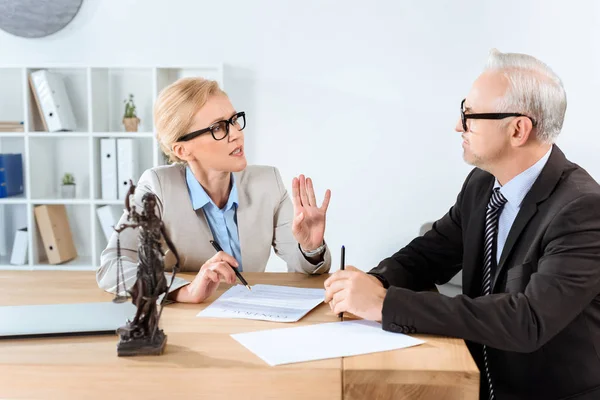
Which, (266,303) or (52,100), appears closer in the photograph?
(266,303)

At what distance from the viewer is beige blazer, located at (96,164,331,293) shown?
7.12 ft

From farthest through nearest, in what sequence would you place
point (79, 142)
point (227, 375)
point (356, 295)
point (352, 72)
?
point (79, 142) → point (352, 72) → point (356, 295) → point (227, 375)

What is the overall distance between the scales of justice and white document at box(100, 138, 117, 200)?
2773 millimetres

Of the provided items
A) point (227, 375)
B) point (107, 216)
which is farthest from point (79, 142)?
point (227, 375)

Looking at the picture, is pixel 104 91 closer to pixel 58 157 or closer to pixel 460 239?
pixel 58 157

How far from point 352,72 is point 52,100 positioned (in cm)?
175

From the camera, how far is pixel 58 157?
4.31 m

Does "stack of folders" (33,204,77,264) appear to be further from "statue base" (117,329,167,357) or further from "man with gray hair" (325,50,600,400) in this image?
"statue base" (117,329,167,357)

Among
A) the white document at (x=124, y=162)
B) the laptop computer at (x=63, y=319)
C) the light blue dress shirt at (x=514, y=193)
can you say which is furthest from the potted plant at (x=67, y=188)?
the light blue dress shirt at (x=514, y=193)

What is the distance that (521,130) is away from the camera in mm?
1815

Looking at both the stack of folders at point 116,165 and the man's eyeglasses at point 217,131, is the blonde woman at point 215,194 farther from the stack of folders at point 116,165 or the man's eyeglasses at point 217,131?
the stack of folders at point 116,165

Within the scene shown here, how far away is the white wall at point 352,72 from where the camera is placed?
157 inches

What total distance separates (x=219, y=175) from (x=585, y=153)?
2473mm

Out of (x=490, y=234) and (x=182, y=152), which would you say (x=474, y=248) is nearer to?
(x=490, y=234)
